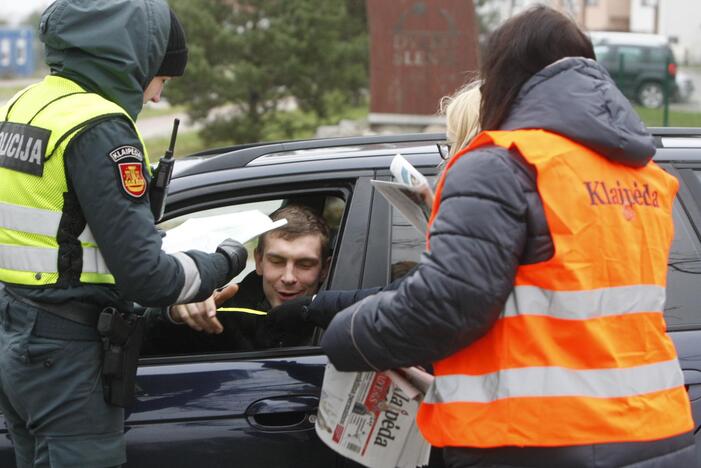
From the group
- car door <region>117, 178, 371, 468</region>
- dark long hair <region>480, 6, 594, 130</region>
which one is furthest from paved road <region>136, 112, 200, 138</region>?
dark long hair <region>480, 6, 594, 130</region>

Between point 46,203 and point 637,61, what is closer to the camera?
point 46,203

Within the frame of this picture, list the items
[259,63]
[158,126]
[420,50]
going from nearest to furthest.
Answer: [259,63]
[420,50]
[158,126]

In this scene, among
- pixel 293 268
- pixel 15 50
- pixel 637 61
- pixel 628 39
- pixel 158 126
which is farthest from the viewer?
pixel 15 50

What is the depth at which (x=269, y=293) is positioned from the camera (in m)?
3.16

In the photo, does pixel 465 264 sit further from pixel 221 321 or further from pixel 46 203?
pixel 221 321

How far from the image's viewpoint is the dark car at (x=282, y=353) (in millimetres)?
2709

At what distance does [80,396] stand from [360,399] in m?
0.65

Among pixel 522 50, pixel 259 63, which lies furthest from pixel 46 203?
pixel 259 63

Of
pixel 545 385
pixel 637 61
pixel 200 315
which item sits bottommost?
pixel 637 61

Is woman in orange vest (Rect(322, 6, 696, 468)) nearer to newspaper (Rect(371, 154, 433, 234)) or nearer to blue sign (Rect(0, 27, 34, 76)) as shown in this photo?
newspaper (Rect(371, 154, 433, 234))

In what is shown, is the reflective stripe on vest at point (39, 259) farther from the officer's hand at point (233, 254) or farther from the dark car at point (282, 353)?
the dark car at point (282, 353)

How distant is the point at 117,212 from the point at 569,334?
1021mm

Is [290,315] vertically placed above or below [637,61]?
above

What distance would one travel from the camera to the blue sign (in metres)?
39.4
